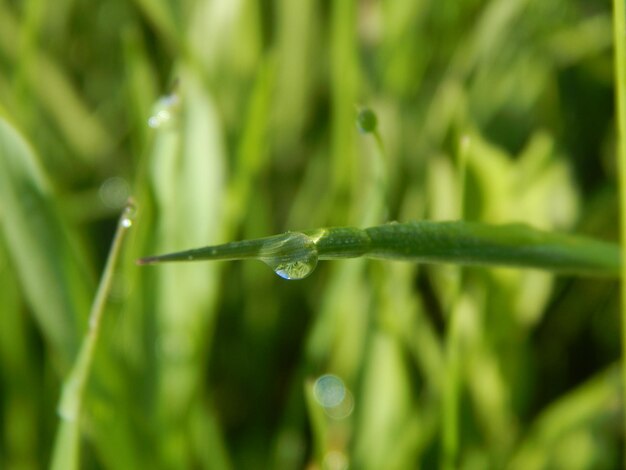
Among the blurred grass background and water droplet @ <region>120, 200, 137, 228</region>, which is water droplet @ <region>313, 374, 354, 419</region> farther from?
water droplet @ <region>120, 200, 137, 228</region>

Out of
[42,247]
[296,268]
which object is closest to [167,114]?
[42,247]

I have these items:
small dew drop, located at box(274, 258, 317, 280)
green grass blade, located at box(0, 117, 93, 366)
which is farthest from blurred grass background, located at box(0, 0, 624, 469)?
small dew drop, located at box(274, 258, 317, 280)

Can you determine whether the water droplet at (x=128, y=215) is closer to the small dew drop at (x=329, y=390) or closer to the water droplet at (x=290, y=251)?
the water droplet at (x=290, y=251)

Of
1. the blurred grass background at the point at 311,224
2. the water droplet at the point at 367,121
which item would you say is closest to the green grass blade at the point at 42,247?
the blurred grass background at the point at 311,224

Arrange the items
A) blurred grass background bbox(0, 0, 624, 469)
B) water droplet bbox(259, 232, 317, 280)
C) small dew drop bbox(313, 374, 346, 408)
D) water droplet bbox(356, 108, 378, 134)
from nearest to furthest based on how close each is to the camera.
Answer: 1. water droplet bbox(259, 232, 317, 280)
2. water droplet bbox(356, 108, 378, 134)
3. blurred grass background bbox(0, 0, 624, 469)
4. small dew drop bbox(313, 374, 346, 408)

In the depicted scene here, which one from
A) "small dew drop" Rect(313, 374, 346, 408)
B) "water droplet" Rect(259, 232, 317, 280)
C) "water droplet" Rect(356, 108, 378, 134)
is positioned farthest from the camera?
"small dew drop" Rect(313, 374, 346, 408)

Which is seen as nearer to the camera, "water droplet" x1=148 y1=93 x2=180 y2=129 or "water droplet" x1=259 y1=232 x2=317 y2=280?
"water droplet" x1=259 y1=232 x2=317 y2=280

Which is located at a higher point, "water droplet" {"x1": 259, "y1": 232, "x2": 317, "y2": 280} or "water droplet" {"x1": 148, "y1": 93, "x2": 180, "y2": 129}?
"water droplet" {"x1": 148, "y1": 93, "x2": 180, "y2": 129}

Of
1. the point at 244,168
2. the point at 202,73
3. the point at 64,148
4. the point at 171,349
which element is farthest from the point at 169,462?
the point at 64,148

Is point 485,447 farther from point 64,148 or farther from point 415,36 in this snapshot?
point 64,148

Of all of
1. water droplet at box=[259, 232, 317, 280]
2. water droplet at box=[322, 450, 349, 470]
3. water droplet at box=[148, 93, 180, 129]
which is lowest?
water droplet at box=[259, 232, 317, 280]
